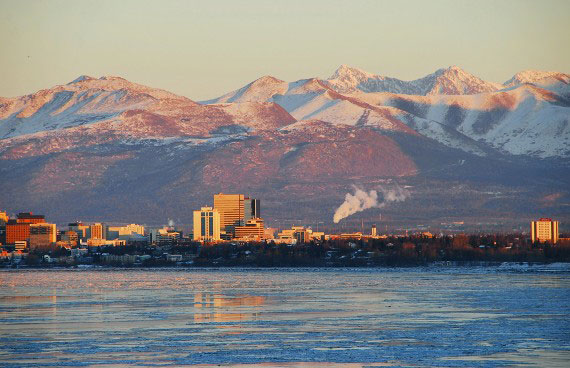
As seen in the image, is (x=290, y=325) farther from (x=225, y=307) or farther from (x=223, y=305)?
(x=223, y=305)

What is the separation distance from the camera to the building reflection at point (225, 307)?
2857 inches

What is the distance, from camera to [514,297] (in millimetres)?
86250

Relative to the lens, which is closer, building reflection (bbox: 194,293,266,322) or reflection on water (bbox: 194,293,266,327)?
reflection on water (bbox: 194,293,266,327)

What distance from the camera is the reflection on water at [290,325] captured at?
183 feet

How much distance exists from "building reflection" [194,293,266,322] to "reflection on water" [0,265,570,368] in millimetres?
80

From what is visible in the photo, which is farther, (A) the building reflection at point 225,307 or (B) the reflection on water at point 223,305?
(A) the building reflection at point 225,307

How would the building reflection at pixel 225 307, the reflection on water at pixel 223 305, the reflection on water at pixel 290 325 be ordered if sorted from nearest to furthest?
the reflection on water at pixel 290 325, the reflection on water at pixel 223 305, the building reflection at pixel 225 307

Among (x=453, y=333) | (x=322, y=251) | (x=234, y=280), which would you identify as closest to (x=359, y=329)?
(x=453, y=333)

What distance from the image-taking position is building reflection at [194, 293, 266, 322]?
72.6 m

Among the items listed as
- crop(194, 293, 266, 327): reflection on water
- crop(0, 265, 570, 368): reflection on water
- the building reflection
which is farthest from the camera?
the building reflection

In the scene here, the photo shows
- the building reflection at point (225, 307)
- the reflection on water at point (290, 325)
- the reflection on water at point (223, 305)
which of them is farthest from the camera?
the building reflection at point (225, 307)

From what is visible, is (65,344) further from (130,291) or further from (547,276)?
(547,276)

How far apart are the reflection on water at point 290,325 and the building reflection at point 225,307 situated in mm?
80

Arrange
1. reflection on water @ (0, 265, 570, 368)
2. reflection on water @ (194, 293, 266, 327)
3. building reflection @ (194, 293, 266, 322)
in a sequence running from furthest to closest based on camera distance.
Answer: building reflection @ (194, 293, 266, 322) → reflection on water @ (194, 293, 266, 327) → reflection on water @ (0, 265, 570, 368)
